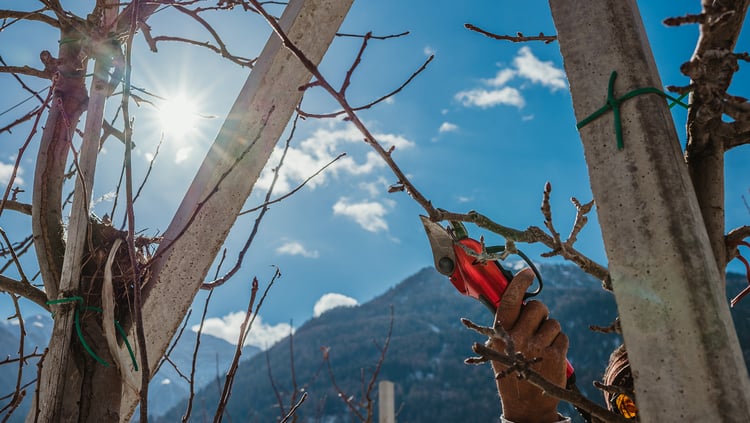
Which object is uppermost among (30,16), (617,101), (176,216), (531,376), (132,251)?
(30,16)

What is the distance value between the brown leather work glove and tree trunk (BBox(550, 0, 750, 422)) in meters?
0.40

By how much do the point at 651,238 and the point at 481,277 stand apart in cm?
57

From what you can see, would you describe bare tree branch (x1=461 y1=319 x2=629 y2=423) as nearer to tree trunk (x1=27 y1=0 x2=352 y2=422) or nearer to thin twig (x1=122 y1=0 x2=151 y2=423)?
thin twig (x1=122 y1=0 x2=151 y2=423)

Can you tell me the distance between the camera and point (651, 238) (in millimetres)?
713

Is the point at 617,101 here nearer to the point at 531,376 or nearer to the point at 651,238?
the point at 651,238

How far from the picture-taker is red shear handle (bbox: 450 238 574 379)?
124cm

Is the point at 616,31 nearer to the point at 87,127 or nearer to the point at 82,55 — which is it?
the point at 87,127

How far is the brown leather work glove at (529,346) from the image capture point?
3.62 feet

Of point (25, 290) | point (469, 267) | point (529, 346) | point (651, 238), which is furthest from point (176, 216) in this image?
point (651, 238)

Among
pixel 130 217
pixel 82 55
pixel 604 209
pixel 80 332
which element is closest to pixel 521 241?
pixel 604 209

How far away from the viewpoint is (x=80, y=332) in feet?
4.50

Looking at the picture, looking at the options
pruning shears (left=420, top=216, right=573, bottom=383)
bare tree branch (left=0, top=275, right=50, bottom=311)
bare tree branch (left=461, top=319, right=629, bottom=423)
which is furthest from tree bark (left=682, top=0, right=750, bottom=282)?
bare tree branch (left=0, top=275, right=50, bottom=311)

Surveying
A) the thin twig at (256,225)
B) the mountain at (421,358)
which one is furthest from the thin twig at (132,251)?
the mountain at (421,358)

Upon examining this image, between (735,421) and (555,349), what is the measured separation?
50cm
